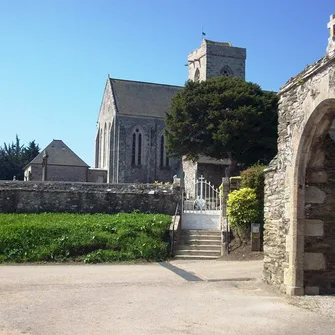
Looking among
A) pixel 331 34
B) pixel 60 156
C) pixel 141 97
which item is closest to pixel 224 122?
pixel 141 97

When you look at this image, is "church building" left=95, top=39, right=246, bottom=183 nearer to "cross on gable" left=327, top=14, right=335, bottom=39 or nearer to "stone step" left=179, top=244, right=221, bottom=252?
"stone step" left=179, top=244, right=221, bottom=252

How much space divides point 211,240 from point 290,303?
27.5 ft

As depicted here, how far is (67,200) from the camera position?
67.9 ft

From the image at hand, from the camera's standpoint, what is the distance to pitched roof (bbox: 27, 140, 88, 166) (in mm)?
44775

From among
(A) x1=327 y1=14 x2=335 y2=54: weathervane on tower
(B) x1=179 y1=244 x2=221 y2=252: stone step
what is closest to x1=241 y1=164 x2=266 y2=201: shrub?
(B) x1=179 y1=244 x2=221 y2=252: stone step

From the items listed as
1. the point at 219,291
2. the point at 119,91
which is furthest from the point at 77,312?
the point at 119,91

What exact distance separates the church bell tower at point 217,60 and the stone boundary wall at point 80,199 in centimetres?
3313

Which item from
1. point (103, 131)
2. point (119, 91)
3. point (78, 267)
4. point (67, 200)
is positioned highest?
point (119, 91)

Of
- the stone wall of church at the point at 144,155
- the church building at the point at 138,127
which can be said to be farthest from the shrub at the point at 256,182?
the stone wall of church at the point at 144,155

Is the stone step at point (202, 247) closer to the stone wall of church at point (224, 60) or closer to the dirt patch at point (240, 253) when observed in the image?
the dirt patch at point (240, 253)

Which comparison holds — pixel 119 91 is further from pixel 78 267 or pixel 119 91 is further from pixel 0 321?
pixel 0 321

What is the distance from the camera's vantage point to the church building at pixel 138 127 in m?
46.9

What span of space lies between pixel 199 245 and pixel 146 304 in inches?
330

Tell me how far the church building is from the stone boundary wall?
2452 centimetres
